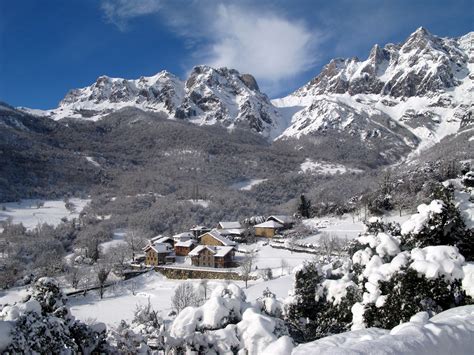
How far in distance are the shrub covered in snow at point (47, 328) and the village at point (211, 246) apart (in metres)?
39.6

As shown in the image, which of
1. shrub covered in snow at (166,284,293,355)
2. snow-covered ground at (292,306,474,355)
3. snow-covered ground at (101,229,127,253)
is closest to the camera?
snow-covered ground at (292,306,474,355)

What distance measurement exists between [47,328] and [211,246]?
45.3m

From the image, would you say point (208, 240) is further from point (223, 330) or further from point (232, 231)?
point (223, 330)

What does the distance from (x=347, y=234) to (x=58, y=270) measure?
131 feet

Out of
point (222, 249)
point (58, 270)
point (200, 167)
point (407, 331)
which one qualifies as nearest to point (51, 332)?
point (407, 331)

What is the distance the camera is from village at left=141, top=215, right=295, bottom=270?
2127 inches

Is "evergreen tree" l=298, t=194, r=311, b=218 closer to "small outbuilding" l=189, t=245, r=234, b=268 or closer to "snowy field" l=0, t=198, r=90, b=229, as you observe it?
"small outbuilding" l=189, t=245, r=234, b=268

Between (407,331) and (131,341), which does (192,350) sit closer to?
(131,341)

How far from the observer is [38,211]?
105438 millimetres

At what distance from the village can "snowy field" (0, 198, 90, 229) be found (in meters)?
44.0

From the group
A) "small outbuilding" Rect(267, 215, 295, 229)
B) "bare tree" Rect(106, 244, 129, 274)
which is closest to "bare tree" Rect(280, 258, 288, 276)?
"bare tree" Rect(106, 244, 129, 274)

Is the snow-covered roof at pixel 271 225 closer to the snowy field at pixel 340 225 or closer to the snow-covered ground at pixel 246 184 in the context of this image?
the snowy field at pixel 340 225

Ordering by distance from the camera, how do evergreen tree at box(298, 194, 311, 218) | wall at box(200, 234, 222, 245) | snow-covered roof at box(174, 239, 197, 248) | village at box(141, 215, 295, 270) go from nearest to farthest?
village at box(141, 215, 295, 270), wall at box(200, 234, 222, 245), snow-covered roof at box(174, 239, 197, 248), evergreen tree at box(298, 194, 311, 218)

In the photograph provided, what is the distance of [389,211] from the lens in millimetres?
63500
